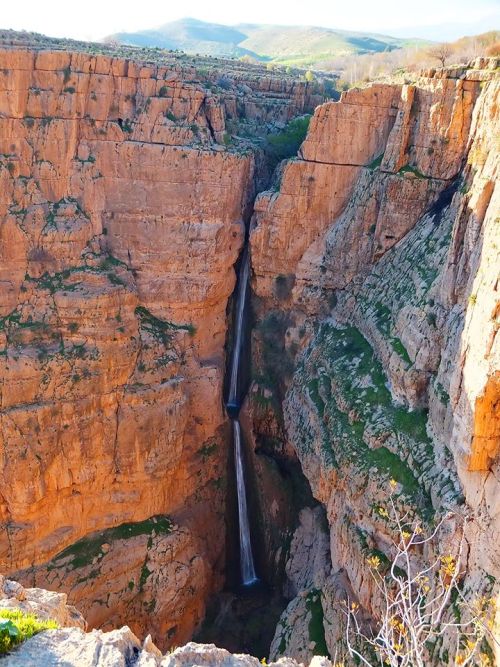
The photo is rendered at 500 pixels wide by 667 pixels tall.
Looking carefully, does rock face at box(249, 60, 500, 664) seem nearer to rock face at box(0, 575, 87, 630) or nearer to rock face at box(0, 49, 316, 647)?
rock face at box(0, 49, 316, 647)

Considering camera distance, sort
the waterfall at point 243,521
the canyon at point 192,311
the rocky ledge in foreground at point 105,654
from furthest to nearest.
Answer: the waterfall at point 243,521 → the canyon at point 192,311 → the rocky ledge in foreground at point 105,654

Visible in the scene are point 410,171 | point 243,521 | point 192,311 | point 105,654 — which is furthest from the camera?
point 243,521

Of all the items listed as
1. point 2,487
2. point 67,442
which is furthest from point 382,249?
point 2,487

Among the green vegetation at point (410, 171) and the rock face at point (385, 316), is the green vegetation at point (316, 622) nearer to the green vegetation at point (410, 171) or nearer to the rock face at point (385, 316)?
the rock face at point (385, 316)

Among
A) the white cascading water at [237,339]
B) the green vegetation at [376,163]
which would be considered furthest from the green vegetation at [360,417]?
the green vegetation at [376,163]

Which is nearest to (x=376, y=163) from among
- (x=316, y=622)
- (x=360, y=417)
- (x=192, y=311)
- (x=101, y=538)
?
(x=192, y=311)

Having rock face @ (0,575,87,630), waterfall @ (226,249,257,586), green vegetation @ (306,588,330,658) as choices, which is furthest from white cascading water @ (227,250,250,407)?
rock face @ (0,575,87,630)

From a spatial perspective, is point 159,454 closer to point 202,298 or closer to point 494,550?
point 202,298

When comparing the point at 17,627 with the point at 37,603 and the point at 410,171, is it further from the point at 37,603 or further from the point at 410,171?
the point at 410,171
